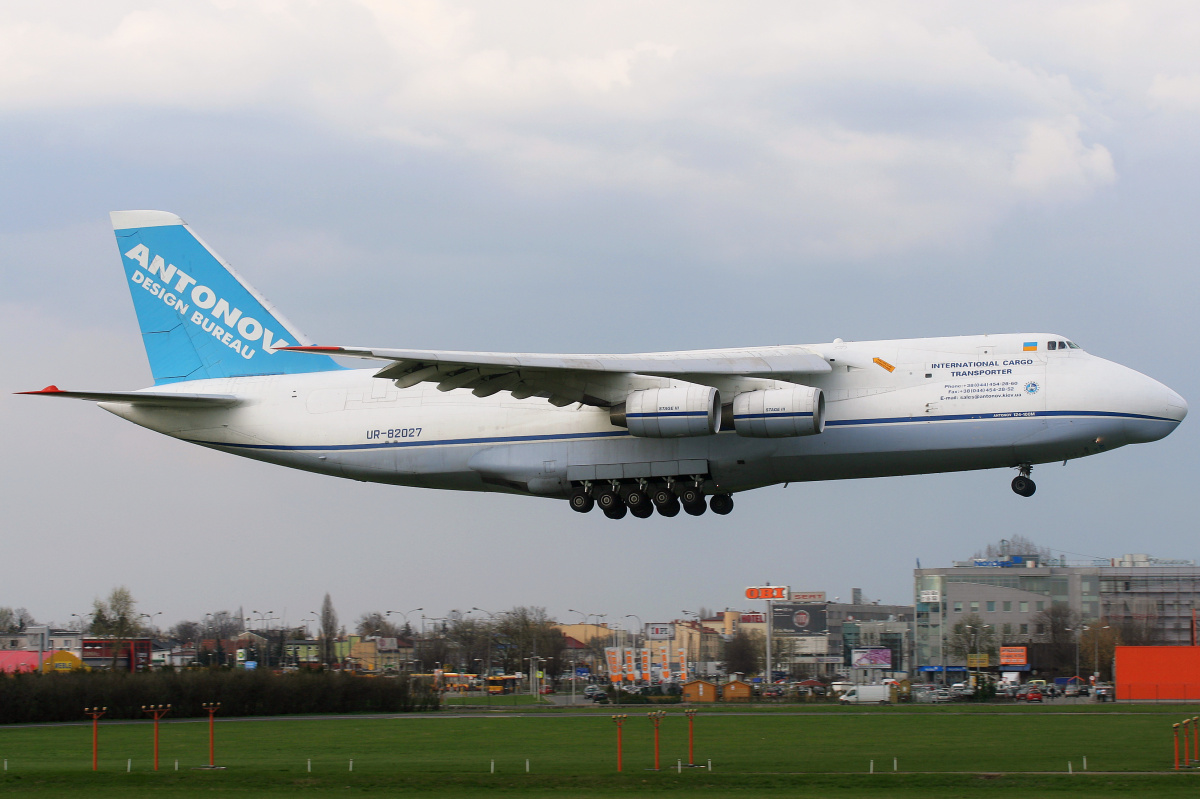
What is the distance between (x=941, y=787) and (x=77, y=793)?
14.2m

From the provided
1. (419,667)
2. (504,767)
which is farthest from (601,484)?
(419,667)

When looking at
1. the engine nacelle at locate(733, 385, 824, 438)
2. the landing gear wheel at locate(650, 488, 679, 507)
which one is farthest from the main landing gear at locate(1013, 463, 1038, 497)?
the landing gear wheel at locate(650, 488, 679, 507)

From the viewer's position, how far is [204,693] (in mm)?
44844

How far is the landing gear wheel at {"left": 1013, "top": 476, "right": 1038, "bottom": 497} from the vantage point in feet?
77.1

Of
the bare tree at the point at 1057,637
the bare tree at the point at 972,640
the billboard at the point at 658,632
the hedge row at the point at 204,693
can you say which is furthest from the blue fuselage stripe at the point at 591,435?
→ the bare tree at the point at 1057,637

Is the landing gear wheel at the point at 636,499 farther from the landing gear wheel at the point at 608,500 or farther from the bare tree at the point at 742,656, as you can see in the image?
the bare tree at the point at 742,656

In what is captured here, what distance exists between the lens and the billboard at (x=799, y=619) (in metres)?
107

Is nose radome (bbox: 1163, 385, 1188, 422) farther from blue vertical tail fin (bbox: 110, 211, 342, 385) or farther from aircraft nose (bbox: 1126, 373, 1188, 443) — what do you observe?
blue vertical tail fin (bbox: 110, 211, 342, 385)

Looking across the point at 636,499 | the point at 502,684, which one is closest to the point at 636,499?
the point at 636,499

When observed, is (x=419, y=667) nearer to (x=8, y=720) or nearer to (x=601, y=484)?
(x=8, y=720)

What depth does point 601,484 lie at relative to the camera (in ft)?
81.7

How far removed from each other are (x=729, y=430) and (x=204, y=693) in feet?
93.0

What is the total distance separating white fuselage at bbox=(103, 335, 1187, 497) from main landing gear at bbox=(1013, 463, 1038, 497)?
580mm

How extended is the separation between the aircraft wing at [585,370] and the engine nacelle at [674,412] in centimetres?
46
